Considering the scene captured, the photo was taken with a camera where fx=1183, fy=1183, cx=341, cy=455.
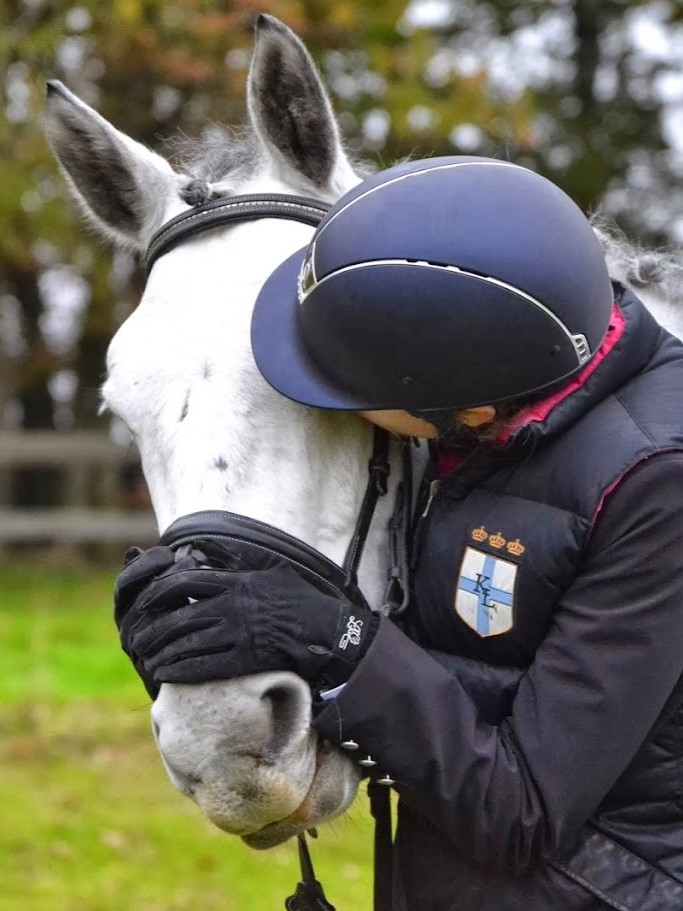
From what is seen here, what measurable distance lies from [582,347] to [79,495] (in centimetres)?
1182

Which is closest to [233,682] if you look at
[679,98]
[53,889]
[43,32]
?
[53,889]

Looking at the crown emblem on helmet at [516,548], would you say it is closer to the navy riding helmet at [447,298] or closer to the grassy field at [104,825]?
the navy riding helmet at [447,298]

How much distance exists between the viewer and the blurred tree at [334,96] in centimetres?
1166

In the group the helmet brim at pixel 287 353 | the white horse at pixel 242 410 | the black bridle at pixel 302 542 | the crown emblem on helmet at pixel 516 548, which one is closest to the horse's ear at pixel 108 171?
the white horse at pixel 242 410

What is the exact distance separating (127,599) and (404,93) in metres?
10.8

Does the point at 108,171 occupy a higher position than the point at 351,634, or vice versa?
the point at 108,171

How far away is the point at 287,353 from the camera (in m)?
2.02

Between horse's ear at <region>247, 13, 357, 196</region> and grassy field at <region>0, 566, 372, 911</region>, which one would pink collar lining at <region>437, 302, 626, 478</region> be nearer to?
horse's ear at <region>247, 13, 357, 196</region>

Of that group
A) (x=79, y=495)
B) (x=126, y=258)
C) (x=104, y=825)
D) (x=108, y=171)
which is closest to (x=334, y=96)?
(x=126, y=258)

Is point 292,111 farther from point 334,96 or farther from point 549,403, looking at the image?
point 334,96

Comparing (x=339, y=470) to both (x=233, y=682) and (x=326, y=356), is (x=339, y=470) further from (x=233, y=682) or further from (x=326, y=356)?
(x=233, y=682)

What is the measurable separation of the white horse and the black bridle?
24 mm

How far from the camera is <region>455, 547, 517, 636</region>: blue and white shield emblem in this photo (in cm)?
195

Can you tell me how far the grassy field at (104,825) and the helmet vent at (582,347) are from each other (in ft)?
7.32
